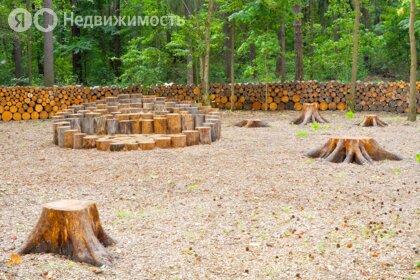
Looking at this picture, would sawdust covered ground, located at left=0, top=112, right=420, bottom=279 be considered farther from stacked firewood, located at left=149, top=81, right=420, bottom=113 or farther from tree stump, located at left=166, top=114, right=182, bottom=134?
stacked firewood, located at left=149, top=81, right=420, bottom=113

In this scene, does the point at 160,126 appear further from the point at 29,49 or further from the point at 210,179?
the point at 29,49

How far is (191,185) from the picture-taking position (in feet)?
21.4

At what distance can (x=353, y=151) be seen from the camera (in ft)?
26.2

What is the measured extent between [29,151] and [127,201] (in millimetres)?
4489

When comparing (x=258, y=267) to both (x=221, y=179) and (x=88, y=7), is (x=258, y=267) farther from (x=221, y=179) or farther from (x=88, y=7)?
(x=88, y=7)

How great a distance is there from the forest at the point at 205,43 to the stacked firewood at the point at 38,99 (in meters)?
2.00

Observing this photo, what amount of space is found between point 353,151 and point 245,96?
421 inches

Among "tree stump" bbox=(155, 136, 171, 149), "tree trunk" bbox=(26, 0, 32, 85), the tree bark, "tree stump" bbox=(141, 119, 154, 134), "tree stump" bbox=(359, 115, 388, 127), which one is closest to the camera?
"tree stump" bbox=(155, 136, 171, 149)

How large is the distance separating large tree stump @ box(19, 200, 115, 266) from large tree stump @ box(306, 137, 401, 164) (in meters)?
4.96

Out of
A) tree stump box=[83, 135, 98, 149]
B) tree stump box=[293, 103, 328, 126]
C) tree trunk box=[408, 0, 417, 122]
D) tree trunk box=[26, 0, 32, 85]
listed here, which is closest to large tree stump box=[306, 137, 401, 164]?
tree stump box=[83, 135, 98, 149]

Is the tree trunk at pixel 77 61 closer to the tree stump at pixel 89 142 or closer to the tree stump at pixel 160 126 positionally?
the tree stump at pixel 160 126

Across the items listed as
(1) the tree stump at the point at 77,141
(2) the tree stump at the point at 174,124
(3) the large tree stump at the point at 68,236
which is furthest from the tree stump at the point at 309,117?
(3) the large tree stump at the point at 68,236

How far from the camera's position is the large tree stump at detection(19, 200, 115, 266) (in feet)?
12.6

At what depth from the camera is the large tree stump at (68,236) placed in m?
3.85
